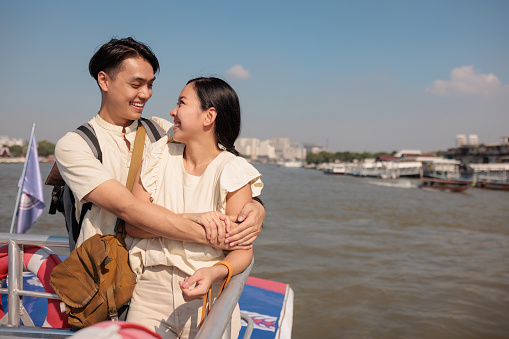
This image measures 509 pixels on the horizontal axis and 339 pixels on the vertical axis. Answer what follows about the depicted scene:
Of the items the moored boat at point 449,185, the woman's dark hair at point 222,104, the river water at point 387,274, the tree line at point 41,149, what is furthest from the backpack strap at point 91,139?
the tree line at point 41,149

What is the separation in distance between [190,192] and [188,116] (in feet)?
1.06

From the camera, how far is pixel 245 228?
158 centimetres

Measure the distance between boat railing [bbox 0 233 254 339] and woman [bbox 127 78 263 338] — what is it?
7.0 inches

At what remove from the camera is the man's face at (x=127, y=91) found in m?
1.87

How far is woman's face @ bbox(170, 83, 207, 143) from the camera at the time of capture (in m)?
1.66

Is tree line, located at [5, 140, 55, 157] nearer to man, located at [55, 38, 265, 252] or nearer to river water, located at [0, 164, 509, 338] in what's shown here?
river water, located at [0, 164, 509, 338]

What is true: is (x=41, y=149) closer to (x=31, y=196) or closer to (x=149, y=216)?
(x=31, y=196)

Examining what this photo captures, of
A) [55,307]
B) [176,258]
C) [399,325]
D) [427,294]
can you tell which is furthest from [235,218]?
[427,294]

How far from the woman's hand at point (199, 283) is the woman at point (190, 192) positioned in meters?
0.06

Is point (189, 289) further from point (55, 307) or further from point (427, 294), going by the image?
point (427, 294)

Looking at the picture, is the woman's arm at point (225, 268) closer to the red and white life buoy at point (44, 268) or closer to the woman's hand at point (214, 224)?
the woman's hand at point (214, 224)

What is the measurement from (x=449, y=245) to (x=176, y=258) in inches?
469

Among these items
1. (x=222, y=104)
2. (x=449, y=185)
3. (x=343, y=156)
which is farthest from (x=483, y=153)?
(x=222, y=104)

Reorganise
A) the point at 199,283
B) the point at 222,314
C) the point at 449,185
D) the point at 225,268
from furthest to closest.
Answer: the point at 449,185, the point at 225,268, the point at 199,283, the point at 222,314
